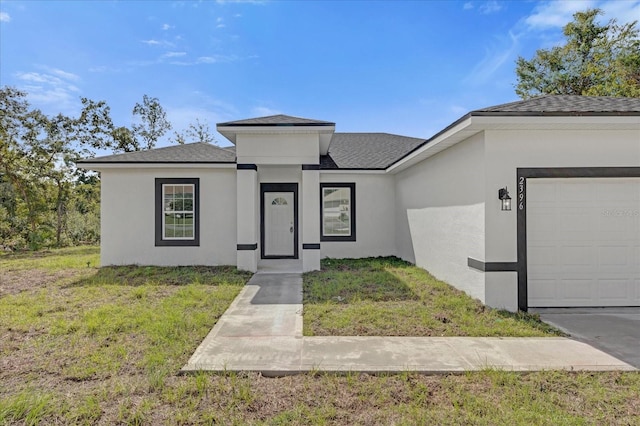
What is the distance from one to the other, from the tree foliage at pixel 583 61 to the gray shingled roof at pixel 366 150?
13.4 metres

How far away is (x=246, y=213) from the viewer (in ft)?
29.3

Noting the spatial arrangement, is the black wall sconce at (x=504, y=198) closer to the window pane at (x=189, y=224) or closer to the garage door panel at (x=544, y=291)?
the garage door panel at (x=544, y=291)

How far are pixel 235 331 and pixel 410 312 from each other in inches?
110

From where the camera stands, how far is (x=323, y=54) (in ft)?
46.3

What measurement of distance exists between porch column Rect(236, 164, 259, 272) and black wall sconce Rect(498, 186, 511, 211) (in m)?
5.79

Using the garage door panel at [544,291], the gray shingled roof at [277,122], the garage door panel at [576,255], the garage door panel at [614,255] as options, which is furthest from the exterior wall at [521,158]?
the gray shingled roof at [277,122]

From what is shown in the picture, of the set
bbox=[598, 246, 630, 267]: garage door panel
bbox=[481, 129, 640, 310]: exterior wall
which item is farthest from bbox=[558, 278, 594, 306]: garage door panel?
bbox=[481, 129, 640, 310]: exterior wall

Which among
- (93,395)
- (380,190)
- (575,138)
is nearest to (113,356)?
(93,395)

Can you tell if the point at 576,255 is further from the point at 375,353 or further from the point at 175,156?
the point at 175,156

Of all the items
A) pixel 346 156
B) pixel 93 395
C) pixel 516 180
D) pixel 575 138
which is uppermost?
pixel 346 156

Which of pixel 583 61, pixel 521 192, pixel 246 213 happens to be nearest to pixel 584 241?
pixel 521 192

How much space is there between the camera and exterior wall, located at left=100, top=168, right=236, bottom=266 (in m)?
10.0

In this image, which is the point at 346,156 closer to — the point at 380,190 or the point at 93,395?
the point at 380,190

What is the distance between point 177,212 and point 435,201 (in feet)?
24.0
